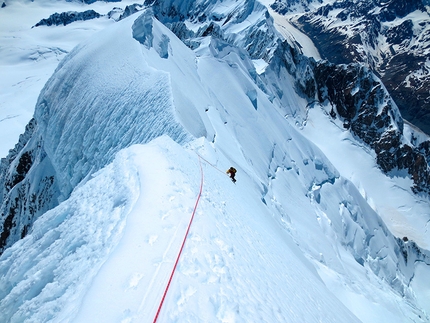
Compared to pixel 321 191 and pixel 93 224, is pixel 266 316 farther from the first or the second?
pixel 321 191

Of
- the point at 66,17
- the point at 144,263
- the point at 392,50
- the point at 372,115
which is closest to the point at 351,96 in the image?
the point at 372,115

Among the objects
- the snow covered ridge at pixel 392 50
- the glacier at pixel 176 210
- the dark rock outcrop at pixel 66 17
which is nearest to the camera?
the glacier at pixel 176 210

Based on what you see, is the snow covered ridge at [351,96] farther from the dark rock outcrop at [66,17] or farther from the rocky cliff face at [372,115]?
the dark rock outcrop at [66,17]

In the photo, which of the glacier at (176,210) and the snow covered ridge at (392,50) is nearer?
the glacier at (176,210)

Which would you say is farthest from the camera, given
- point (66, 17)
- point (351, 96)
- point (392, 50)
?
point (392, 50)

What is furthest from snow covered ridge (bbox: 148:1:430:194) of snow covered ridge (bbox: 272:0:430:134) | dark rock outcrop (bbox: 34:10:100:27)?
dark rock outcrop (bbox: 34:10:100:27)

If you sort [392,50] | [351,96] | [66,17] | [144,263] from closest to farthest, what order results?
[144,263] → [351,96] → [66,17] → [392,50]

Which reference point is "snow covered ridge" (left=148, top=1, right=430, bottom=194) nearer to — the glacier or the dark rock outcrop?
the glacier

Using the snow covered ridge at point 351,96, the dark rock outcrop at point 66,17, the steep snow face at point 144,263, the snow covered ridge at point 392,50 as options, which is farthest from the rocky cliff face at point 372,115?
the dark rock outcrop at point 66,17

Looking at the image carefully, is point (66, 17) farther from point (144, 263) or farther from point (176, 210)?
point (144, 263)

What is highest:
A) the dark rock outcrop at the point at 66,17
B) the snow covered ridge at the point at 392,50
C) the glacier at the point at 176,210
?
the dark rock outcrop at the point at 66,17
